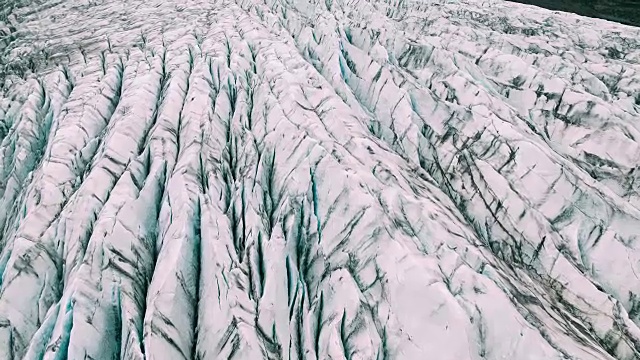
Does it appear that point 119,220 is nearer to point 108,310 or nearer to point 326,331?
point 108,310

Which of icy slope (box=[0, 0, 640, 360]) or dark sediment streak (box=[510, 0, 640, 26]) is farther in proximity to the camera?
dark sediment streak (box=[510, 0, 640, 26])

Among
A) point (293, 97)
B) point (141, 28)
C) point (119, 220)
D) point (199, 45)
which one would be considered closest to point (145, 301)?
point (119, 220)

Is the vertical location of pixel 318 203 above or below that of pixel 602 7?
above

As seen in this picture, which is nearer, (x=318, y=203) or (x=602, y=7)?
(x=318, y=203)

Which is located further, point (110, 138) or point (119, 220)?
point (110, 138)

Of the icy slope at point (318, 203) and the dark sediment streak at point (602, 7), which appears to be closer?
the icy slope at point (318, 203)

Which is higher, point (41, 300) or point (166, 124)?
point (166, 124)

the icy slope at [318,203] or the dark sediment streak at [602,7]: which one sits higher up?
the icy slope at [318,203]

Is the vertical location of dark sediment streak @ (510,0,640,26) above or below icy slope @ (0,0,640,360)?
below
